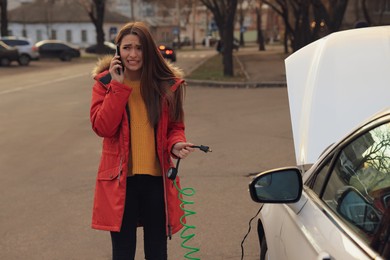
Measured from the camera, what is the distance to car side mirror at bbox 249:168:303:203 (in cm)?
252

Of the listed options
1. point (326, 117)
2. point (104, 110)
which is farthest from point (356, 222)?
point (104, 110)

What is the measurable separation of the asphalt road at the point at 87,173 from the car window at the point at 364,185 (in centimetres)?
223

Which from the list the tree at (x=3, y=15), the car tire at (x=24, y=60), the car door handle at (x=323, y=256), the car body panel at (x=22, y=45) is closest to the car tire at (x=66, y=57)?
the tree at (x=3, y=15)

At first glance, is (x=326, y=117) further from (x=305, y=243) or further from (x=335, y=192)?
(x=305, y=243)

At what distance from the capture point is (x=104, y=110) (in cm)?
302

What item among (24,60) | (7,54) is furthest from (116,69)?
(24,60)

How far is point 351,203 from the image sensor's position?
7.48 feet

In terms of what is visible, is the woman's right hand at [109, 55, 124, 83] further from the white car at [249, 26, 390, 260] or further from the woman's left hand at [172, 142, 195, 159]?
the white car at [249, 26, 390, 260]

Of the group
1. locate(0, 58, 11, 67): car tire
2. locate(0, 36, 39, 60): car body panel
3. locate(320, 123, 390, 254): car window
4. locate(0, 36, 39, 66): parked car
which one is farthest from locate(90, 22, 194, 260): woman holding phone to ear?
locate(0, 36, 39, 60): car body panel

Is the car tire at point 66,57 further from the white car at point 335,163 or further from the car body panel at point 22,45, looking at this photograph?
the white car at point 335,163

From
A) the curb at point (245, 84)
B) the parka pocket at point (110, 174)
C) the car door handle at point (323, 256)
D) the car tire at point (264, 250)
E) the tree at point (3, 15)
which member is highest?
the tree at point (3, 15)

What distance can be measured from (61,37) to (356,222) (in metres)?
86.4

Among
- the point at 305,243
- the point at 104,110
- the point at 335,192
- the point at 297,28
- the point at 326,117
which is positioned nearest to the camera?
the point at 305,243

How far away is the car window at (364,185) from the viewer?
Answer: 79.3 inches
